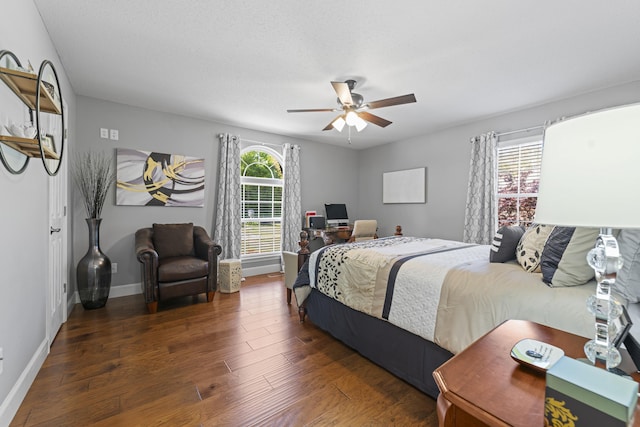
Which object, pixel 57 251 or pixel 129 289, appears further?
pixel 129 289

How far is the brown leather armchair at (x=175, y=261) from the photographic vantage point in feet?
9.93

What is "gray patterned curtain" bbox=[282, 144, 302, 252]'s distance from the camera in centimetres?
509

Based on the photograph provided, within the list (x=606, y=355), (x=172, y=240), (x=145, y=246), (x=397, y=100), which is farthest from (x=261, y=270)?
(x=606, y=355)

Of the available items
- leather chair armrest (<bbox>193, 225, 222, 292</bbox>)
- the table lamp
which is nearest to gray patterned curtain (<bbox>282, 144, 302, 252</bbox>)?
leather chair armrest (<bbox>193, 225, 222, 292</bbox>)

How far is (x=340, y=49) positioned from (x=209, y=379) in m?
2.73

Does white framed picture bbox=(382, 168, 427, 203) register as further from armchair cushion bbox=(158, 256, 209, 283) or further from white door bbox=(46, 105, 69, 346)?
white door bbox=(46, 105, 69, 346)

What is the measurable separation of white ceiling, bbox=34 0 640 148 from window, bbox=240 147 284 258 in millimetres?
1402

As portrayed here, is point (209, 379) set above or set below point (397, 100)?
below

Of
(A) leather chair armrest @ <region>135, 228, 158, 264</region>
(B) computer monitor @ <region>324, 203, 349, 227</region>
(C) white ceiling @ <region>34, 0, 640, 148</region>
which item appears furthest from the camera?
(B) computer monitor @ <region>324, 203, 349, 227</region>

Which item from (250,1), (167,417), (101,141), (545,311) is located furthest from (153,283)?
(545,311)

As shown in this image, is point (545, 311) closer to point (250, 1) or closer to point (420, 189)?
point (250, 1)

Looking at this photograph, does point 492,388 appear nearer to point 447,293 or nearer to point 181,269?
point 447,293

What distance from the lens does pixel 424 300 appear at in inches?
71.8

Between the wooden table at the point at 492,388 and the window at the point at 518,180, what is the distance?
3.40 meters
